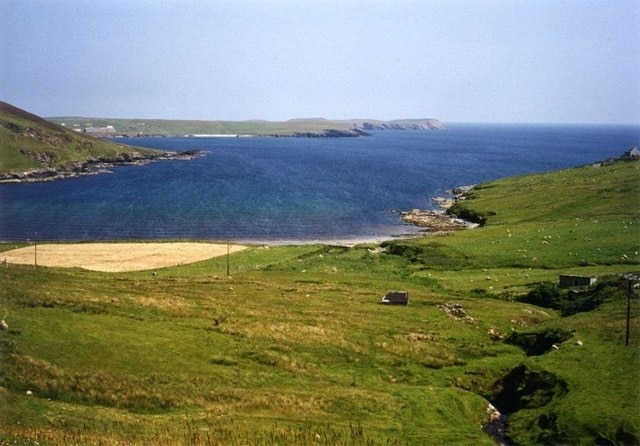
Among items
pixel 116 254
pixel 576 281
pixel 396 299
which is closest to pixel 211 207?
pixel 116 254

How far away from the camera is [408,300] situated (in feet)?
179

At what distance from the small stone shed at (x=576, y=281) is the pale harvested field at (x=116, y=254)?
165 feet

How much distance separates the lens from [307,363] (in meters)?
36.9

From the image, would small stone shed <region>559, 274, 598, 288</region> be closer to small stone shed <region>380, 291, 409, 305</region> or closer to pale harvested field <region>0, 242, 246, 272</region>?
small stone shed <region>380, 291, 409, 305</region>

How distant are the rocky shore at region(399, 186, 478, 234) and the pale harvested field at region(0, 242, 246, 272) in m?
41.3

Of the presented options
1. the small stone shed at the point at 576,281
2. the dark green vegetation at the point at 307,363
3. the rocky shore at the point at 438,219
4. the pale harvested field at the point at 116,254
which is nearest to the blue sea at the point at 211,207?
the rocky shore at the point at 438,219

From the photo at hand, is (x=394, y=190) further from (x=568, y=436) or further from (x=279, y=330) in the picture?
(x=568, y=436)

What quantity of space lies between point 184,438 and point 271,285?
38.3 m

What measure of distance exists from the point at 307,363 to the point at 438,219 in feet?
306

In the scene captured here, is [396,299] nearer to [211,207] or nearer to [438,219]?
[438,219]

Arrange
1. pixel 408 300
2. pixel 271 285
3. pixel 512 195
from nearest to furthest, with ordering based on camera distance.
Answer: pixel 408 300 → pixel 271 285 → pixel 512 195

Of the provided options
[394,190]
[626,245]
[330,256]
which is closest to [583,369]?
[626,245]

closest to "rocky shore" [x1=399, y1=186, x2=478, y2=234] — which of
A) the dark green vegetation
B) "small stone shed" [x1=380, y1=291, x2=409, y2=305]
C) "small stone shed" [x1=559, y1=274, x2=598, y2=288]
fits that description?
the dark green vegetation

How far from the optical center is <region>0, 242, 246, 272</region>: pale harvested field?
8244 cm
